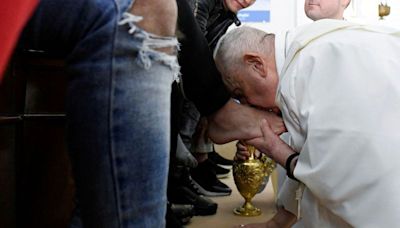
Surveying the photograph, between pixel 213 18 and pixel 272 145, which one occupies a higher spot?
pixel 213 18

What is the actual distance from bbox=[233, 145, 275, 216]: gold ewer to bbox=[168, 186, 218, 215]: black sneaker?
0.37 feet

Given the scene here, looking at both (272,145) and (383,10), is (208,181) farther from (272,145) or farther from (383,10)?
(383,10)

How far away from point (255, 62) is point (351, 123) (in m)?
0.32

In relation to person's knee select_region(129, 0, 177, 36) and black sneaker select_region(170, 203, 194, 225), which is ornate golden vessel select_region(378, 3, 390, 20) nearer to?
black sneaker select_region(170, 203, 194, 225)

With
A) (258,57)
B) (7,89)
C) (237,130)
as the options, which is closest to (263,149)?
(237,130)

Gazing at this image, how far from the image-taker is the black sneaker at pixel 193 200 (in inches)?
73.0

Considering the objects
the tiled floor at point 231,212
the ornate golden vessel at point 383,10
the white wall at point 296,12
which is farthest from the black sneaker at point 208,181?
the ornate golden vessel at point 383,10

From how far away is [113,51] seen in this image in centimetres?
54

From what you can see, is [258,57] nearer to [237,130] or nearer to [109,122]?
[237,130]

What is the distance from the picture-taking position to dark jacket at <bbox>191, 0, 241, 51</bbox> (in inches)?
78.4

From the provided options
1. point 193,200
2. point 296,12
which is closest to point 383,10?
point 296,12

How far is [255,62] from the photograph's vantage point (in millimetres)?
1231

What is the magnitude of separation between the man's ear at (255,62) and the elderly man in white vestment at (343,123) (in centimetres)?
6

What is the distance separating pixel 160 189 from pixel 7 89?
53 centimetres
